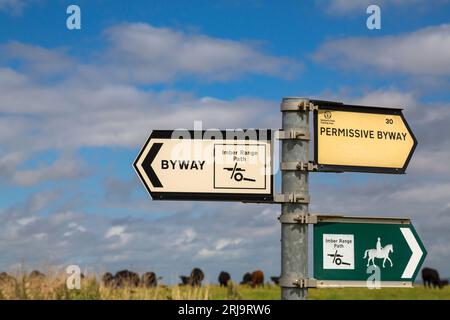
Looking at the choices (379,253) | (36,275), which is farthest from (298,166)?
(36,275)

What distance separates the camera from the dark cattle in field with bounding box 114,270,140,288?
1680 centimetres

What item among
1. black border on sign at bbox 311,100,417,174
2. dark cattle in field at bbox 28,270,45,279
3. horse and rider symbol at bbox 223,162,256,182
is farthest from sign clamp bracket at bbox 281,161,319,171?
dark cattle in field at bbox 28,270,45,279

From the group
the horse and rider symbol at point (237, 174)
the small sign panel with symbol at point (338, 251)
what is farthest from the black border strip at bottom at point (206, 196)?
the small sign panel with symbol at point (338, 251)

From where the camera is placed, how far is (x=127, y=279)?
675 inches

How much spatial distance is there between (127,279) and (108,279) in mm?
657

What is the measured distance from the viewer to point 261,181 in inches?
322

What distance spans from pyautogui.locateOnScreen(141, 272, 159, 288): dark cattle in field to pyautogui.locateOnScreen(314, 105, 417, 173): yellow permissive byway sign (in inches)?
373

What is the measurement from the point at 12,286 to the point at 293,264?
8865 mm

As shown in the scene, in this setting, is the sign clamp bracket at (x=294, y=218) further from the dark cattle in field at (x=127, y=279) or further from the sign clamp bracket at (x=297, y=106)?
the dark cattle in field at (x=127, y=279)

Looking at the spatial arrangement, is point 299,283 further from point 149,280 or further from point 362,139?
point 149,280

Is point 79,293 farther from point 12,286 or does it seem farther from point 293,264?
point 293,264

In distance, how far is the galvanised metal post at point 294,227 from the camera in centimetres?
811
